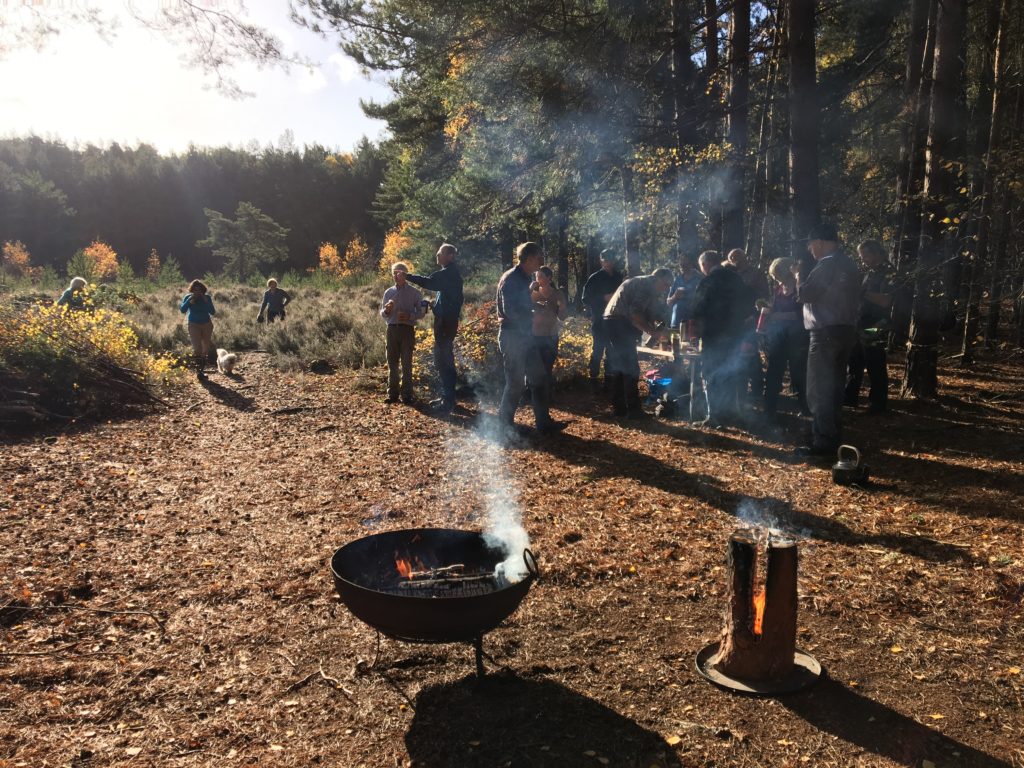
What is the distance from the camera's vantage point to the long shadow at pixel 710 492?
186 inches

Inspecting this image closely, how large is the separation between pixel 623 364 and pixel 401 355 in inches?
135

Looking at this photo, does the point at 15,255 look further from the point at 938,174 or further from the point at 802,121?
the point at 938,174

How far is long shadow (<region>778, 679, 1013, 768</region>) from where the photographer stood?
2.73 meters

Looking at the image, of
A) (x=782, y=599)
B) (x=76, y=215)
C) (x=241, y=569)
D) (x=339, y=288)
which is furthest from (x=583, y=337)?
(x=76, y=215)

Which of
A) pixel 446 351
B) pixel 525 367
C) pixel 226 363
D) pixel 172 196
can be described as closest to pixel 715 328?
pixel 525 367

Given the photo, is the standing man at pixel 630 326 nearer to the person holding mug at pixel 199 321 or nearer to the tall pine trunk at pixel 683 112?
the tall pine trunk at pixel 683 112

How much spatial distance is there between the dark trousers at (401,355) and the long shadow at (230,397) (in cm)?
211

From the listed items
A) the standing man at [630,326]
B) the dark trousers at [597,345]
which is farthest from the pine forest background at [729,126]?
the dark trousers at [597,345]

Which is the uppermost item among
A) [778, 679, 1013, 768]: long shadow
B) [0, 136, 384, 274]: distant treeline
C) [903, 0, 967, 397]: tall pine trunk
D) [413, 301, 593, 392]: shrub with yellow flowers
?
[0, 136, 384, 274]: distant treeline

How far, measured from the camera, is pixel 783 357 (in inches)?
316

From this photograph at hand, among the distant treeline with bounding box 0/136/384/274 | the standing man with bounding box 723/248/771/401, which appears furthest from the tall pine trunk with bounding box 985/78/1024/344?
the distant treeline with bounding box 0/136/384/274

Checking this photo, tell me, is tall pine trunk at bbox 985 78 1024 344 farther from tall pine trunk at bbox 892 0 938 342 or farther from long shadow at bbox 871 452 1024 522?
long shadow at bbox 871 452 1024 522

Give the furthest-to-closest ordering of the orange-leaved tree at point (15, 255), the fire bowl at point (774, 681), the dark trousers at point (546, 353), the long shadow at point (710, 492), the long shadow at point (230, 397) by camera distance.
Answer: the orange-leaved tree at point (15, 255)
the long shadow at point (230, 397)
the dark trousers at point (546, 353)
the long shadow at point (710, 492)
the fire bowl at point (774, 681)

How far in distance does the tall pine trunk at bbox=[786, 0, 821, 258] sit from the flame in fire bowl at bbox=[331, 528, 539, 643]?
6.36 metres
